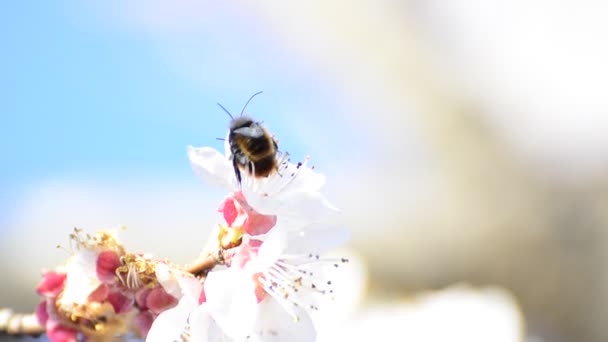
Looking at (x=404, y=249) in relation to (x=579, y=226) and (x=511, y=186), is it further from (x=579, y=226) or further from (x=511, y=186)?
(x=579, y=226)

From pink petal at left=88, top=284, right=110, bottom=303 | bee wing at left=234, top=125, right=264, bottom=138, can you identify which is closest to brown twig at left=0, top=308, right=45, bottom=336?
pink petal at left=88, top=284, right=110, bottom=303

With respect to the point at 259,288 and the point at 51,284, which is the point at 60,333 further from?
the point at 259,288

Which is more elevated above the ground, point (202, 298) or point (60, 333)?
point (202, 298)

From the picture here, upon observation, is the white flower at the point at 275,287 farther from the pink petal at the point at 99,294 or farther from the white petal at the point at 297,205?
the pink petal at the point at 99,294

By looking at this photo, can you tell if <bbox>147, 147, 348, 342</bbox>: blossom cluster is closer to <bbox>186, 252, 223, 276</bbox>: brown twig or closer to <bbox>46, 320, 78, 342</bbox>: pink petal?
<bbox>186, 252, 223, 276</bbox>: brown twig

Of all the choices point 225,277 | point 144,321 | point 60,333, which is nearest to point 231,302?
point 225,277

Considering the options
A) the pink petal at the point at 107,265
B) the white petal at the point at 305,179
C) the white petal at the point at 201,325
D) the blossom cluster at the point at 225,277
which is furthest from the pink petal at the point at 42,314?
the white petal at the point at 305,179
